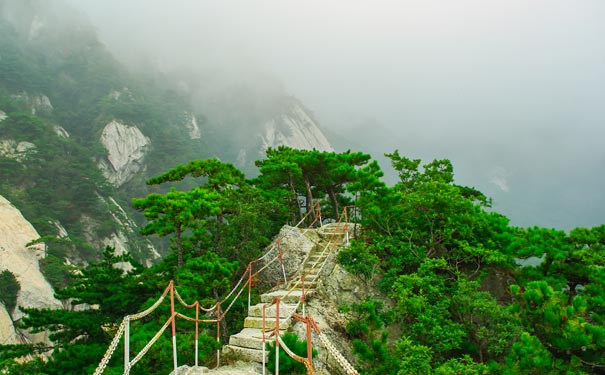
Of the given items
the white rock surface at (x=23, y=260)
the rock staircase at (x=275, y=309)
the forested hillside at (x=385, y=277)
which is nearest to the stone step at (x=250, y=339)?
the rock staircase at (x=275, y=309)

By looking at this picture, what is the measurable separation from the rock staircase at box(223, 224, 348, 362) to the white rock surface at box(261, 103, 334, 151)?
5510 centimetres

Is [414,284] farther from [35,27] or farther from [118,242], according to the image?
[35,27]

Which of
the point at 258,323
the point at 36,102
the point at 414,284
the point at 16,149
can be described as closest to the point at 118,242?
the point at 16,149

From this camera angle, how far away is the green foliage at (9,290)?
72.5 ft

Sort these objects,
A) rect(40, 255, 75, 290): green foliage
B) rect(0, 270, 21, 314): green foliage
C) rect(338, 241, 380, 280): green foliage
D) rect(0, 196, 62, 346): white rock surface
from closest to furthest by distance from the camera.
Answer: rect(338, 241, 380, 280): green foliage
rect(0, 270, 21, 314): green foliage
rect(0, 196, 62, 346): white rock surface
rect(40, 255, 75, 290): green foliage

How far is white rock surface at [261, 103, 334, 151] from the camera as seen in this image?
6738 cm

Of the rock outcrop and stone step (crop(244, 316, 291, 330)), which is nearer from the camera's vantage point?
stone step (crop(244, 316, 291, 330))

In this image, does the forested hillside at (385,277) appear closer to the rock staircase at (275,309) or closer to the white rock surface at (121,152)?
the rock staircase at (275,309)

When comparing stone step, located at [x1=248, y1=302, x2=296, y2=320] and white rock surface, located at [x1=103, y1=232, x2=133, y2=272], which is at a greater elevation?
white rock surface, located at [x1=103, y1=232, x2=133, y2=272]

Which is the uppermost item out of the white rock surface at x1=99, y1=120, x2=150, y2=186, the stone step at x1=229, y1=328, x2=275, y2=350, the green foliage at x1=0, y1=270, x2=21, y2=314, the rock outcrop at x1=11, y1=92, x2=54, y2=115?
the rock outcrop at x1=11, y1=92, x2=54, y2=115

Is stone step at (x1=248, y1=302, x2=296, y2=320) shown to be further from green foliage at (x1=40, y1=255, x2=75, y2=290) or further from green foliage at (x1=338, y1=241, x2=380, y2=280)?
green foliage at (x1=40, y1=255, x2=75, y2=290)

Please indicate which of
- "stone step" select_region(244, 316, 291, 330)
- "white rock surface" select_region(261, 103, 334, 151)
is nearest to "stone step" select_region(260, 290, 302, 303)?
"stone step" select_region(244, 316, 291, 330)

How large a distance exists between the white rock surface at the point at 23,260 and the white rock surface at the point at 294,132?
142ft

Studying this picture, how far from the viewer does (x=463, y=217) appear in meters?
10.8
